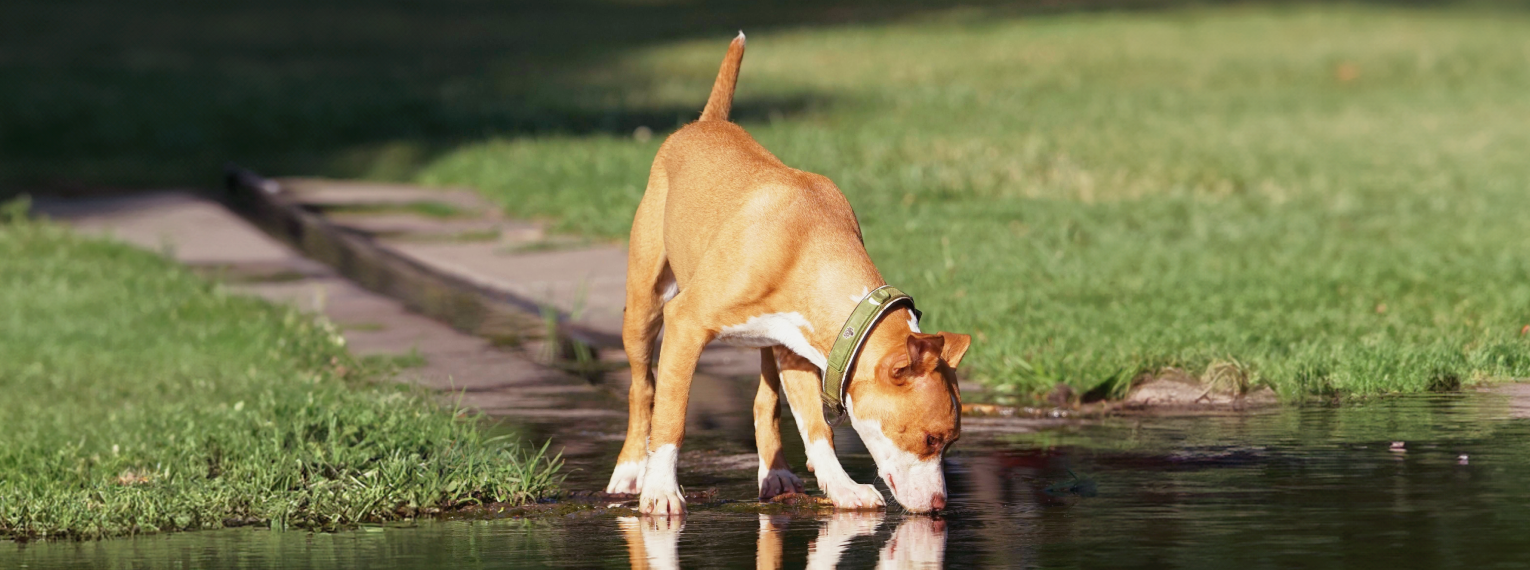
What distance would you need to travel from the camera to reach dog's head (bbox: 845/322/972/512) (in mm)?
5281

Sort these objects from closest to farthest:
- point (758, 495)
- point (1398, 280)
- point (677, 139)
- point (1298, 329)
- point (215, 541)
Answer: point (215, 541) < point (758, 495) < point (677, 139) < point (1298, 329) < point (1398, 280)

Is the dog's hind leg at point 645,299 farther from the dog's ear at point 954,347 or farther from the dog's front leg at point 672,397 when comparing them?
the dog's ear at point 954,347

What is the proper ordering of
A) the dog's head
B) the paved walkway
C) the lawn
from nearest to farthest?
the dog's head, the paved walkway, the lawn

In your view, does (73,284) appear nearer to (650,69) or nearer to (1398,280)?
(1398,280)

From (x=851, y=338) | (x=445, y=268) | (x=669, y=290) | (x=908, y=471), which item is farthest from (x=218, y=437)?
(x=445, y=268)

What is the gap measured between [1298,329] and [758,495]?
3.32 meters

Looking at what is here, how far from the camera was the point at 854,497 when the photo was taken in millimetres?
5824

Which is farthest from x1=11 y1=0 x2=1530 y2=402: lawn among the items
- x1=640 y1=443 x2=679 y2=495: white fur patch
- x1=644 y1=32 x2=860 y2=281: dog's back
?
x1=640 y1=443 x2=679 y2=495: white fur patch

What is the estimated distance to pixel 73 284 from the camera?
11586 mm

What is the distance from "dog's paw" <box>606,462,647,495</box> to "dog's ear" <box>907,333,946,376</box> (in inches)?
49.9

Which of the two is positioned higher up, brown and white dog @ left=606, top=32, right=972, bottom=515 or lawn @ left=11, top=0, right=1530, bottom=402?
lawn @ left=11, top=0, right=1530, bottom=402

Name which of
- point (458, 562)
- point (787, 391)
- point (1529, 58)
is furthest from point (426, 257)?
point (1529, 58)

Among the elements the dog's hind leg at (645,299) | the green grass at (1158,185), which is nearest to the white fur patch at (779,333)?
the dog's hind leg at (645,299)

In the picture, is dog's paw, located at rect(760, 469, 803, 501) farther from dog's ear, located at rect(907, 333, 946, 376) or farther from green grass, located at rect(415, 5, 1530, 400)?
green grass, located at rect(415, 5, 1530, 400)
